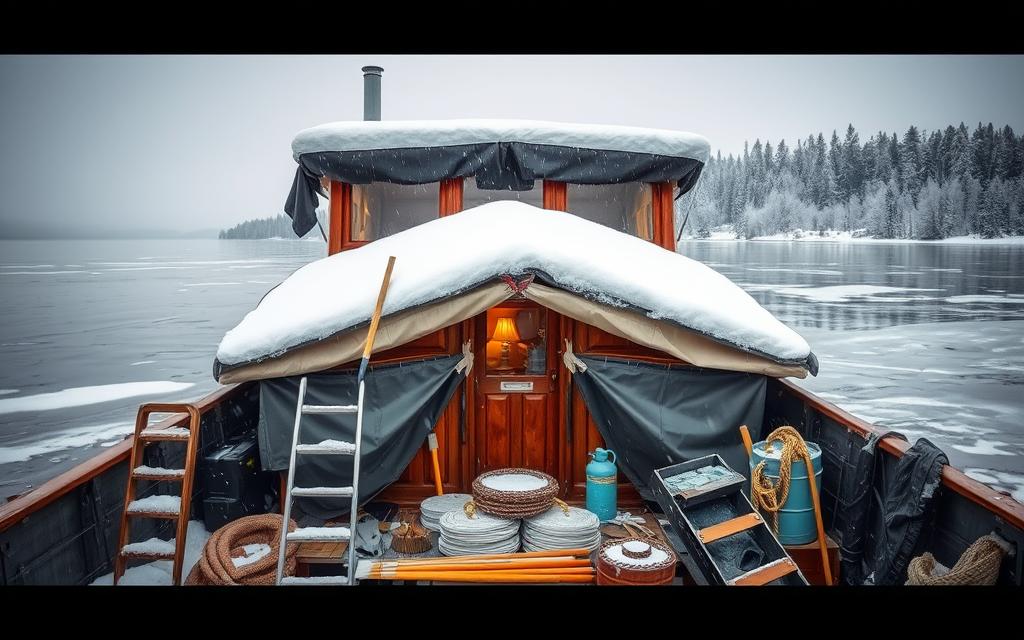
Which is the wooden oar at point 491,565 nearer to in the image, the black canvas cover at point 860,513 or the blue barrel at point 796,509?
the blue barrel at point 796,509

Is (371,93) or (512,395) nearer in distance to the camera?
(512,395)

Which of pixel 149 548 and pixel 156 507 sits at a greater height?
pixel 156 507

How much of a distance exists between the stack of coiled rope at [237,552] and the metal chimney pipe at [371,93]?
7.43 metres

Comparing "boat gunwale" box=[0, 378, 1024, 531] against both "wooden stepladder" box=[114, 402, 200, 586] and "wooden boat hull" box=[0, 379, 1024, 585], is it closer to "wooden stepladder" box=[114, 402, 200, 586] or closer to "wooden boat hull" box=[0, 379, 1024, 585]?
"wooden boat hull" box=[0, 379, 1024, 585]

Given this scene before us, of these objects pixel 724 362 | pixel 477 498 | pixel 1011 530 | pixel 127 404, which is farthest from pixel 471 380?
pixel 127 404

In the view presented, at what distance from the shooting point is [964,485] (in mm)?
4438

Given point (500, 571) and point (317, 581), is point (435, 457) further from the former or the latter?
point (317, 581)

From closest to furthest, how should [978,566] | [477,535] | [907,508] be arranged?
[978,566], [907,508], [477,535]

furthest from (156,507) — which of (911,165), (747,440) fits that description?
(911,165)

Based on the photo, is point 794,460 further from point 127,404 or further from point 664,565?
point 127,404

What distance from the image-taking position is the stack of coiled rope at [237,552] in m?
5.13

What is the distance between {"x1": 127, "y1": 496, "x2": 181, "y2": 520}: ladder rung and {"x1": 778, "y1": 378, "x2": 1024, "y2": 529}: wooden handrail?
576 centimetres

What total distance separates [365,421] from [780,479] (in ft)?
12.6

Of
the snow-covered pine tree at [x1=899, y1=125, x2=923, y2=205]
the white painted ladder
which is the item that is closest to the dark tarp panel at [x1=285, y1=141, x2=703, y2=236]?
the white painted ladder
